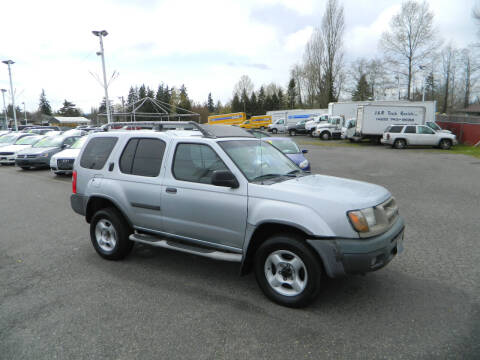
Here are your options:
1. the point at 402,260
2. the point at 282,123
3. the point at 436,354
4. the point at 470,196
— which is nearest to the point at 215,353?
the point at 436,354

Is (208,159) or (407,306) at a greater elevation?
(208,159)

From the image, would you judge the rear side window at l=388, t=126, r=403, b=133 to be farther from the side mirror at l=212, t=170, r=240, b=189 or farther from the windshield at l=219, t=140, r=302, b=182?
the side mirror at l=212, t=170, r=240, b=189

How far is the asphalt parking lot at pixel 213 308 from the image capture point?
2920mm

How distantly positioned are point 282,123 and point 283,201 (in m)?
46.1

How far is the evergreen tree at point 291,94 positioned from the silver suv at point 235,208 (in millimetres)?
80243

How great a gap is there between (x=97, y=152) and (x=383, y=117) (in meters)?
26.4

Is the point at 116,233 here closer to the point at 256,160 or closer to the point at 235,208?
the point at 235,208

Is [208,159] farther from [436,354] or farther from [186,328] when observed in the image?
[436,354]

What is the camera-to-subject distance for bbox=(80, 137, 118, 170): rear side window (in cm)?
500

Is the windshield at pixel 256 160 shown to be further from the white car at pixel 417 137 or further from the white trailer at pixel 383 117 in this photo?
the white trailer at pixel 383 117

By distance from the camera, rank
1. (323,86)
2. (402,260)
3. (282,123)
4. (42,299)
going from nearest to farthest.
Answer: (42,299)
(402,260)
(282,123)
(323,86)

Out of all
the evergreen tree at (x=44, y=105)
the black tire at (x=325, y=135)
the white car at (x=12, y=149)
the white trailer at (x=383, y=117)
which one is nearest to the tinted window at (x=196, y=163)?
the white car at (x=12, y=149)

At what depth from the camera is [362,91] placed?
209 ft

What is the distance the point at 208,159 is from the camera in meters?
4.11
